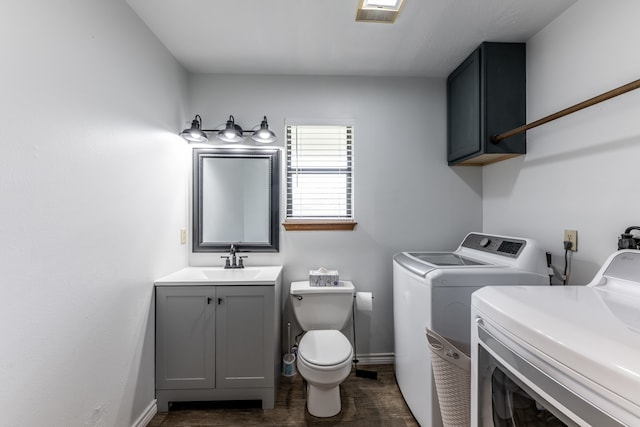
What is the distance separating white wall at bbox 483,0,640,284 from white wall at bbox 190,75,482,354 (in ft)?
1.77

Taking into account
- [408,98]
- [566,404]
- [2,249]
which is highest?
[408,98]

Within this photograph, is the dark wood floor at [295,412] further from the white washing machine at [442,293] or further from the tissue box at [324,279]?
the tissue box at [324,279]

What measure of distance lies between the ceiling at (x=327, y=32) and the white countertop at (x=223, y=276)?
158cm

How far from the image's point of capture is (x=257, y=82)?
2.23 m

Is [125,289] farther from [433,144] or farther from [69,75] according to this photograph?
[433,144]

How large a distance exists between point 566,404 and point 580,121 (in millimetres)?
1497

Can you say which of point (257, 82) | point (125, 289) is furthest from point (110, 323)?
point (257, 82)

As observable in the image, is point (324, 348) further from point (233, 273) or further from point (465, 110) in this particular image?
point (465, 110)

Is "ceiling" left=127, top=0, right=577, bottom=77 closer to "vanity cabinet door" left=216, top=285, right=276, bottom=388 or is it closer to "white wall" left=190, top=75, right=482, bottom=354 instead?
"white wall" left=190, top=75, right=482, bottom=354

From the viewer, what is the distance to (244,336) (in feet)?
5.74

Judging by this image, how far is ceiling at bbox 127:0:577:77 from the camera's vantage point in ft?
4.95

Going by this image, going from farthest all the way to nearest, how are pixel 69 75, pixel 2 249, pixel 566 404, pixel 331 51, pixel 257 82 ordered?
pixel 257 82
pixel 331 51
pixel 69 75
pixel 2 249
pixel 566 404

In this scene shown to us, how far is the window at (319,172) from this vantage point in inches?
89.5

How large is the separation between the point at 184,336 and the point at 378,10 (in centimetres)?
228
